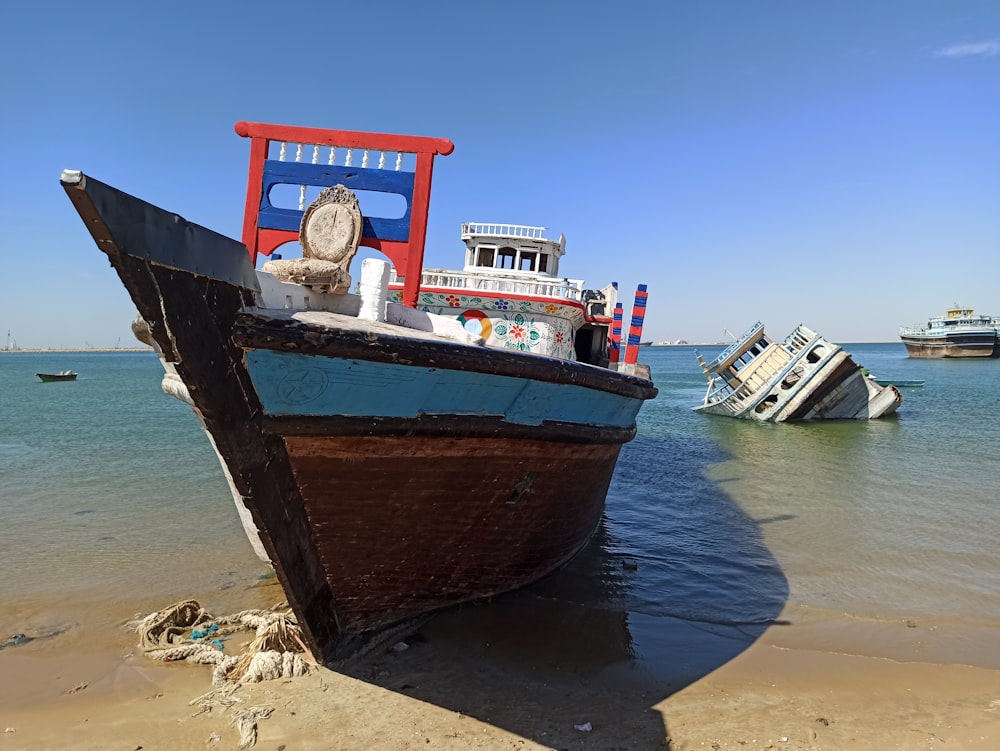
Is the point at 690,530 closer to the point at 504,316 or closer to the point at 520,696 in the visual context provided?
the point at 504,316

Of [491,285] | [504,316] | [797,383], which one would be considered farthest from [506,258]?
[797,383]

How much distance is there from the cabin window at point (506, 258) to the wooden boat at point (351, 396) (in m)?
4.59

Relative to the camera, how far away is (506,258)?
10109 mm

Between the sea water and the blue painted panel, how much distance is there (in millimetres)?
3700

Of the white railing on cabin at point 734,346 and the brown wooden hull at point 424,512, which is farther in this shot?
the white railing on cabin at point 734,346

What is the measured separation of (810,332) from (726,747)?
74.7 feet

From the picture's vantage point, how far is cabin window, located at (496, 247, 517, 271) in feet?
33.1

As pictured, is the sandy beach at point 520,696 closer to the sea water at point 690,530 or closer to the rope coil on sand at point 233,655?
the rope coil on sand at point 233,655

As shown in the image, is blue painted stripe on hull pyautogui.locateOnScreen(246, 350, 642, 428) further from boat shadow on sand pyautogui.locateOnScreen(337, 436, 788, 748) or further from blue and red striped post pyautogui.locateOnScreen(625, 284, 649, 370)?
blue and red striped post pyautogui.locateOnScreen(625, 284, 649, 370)

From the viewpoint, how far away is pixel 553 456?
5.21 meters

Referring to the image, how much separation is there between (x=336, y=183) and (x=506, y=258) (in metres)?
5.47

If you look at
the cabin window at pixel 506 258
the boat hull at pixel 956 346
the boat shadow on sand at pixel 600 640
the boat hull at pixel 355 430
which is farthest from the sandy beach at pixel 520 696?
the boat hull at pixel 956 346

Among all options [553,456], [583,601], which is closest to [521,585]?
[583,601]

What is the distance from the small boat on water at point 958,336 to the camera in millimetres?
66125
